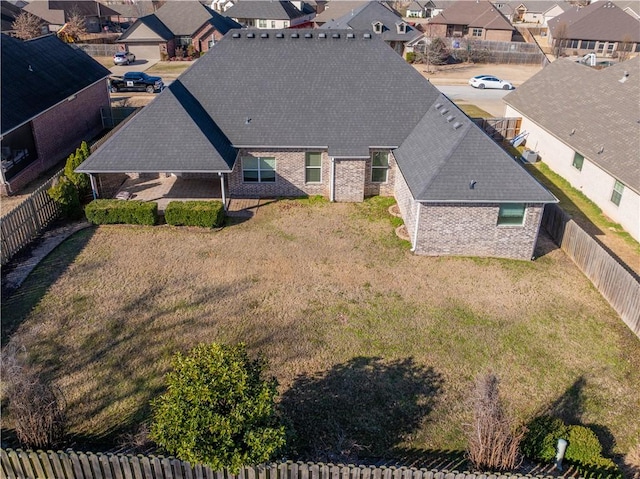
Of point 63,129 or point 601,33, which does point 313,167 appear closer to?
point 63,129

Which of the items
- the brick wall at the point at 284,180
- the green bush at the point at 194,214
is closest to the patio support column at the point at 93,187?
the green bush at the point at 194,214

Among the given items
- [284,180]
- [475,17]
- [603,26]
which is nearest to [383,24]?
[475,17]

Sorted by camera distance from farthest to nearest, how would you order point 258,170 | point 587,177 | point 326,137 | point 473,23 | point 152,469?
1. point 473,23
2. point 587,177
3. point 258,170
4. point 326,137
5. point 152,469

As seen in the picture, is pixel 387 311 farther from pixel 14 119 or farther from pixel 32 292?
pixel 14 119

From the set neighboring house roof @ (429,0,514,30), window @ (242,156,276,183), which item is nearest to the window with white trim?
window @ (242,156,276,183)

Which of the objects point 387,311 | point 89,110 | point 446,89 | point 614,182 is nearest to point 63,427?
point 387,311

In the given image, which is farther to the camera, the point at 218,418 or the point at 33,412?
the point at 33,412
